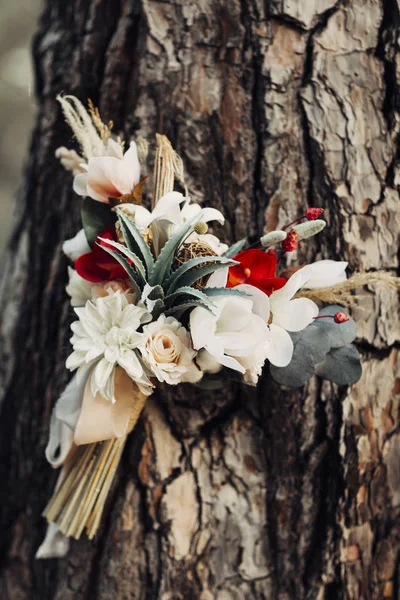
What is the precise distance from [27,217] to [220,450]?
92 centimetres

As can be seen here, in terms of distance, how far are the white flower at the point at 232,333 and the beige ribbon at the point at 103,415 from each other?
21 centimetres

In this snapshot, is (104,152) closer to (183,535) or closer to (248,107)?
(248,107)

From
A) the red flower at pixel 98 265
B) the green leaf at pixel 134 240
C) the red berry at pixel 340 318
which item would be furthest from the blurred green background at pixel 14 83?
the red berry at pixel 340 318

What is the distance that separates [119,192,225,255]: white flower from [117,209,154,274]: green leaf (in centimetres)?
3

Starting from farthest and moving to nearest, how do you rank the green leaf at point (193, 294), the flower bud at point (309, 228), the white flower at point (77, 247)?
1. the white flower at point (77, 247)
2. the flower bud at point (309, 228)
3. the green leaf at point (193, 294)

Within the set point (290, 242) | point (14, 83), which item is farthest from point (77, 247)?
point (14, 83)

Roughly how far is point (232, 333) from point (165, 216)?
0.23 m

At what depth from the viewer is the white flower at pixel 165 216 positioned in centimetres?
95

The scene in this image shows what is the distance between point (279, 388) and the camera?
3.84ft

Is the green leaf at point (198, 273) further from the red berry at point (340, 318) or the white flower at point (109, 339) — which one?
the red berry at point (340, 318)

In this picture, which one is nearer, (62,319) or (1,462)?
(62,319)

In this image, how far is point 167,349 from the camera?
90 cm

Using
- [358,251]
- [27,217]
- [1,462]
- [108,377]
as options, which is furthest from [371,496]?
[27,217]

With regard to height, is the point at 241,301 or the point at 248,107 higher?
the point at 248,107
